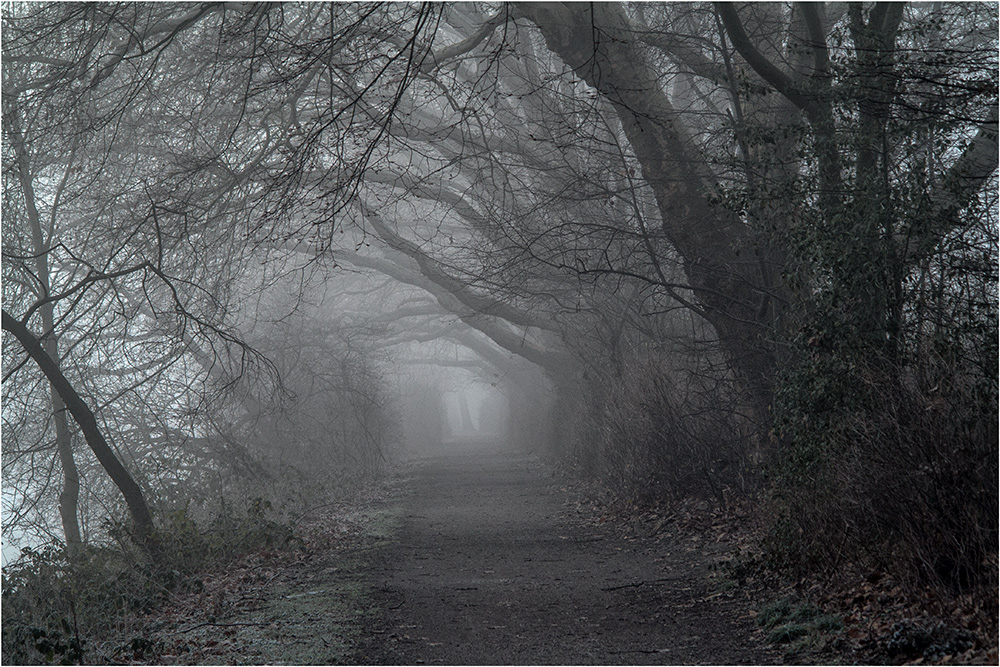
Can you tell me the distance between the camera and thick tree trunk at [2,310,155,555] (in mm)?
9094

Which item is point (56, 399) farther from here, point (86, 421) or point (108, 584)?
point (108, 584)

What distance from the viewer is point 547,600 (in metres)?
7.25

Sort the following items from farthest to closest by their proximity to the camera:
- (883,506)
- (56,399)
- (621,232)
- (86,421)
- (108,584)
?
(56,399) < (621,232) < (86,421) < (108,584) < (883,506)

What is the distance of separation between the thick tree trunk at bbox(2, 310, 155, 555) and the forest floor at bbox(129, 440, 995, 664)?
1208mm

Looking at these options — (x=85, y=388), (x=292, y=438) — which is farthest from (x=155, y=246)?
(x=292, y=438)

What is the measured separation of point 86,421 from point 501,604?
17.0ft

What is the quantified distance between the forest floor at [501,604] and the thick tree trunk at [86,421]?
1208 mm

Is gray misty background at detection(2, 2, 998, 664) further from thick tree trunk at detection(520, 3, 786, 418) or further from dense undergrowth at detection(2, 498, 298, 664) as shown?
dense undergrowth at detection(2, 498, 298, 664)

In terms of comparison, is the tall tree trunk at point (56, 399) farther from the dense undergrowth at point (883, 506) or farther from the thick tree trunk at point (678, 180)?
the dense undergrowth at point (883, 506)

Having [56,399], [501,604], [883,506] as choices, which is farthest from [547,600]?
[56,399]

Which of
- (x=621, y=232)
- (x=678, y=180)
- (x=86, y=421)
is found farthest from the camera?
(x=621, y=232)

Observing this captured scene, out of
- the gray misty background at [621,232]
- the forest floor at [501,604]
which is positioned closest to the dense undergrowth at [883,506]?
the gray misty background at [621,232]

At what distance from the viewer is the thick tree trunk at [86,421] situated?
9094 mm

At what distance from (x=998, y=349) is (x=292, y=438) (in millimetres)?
16599
